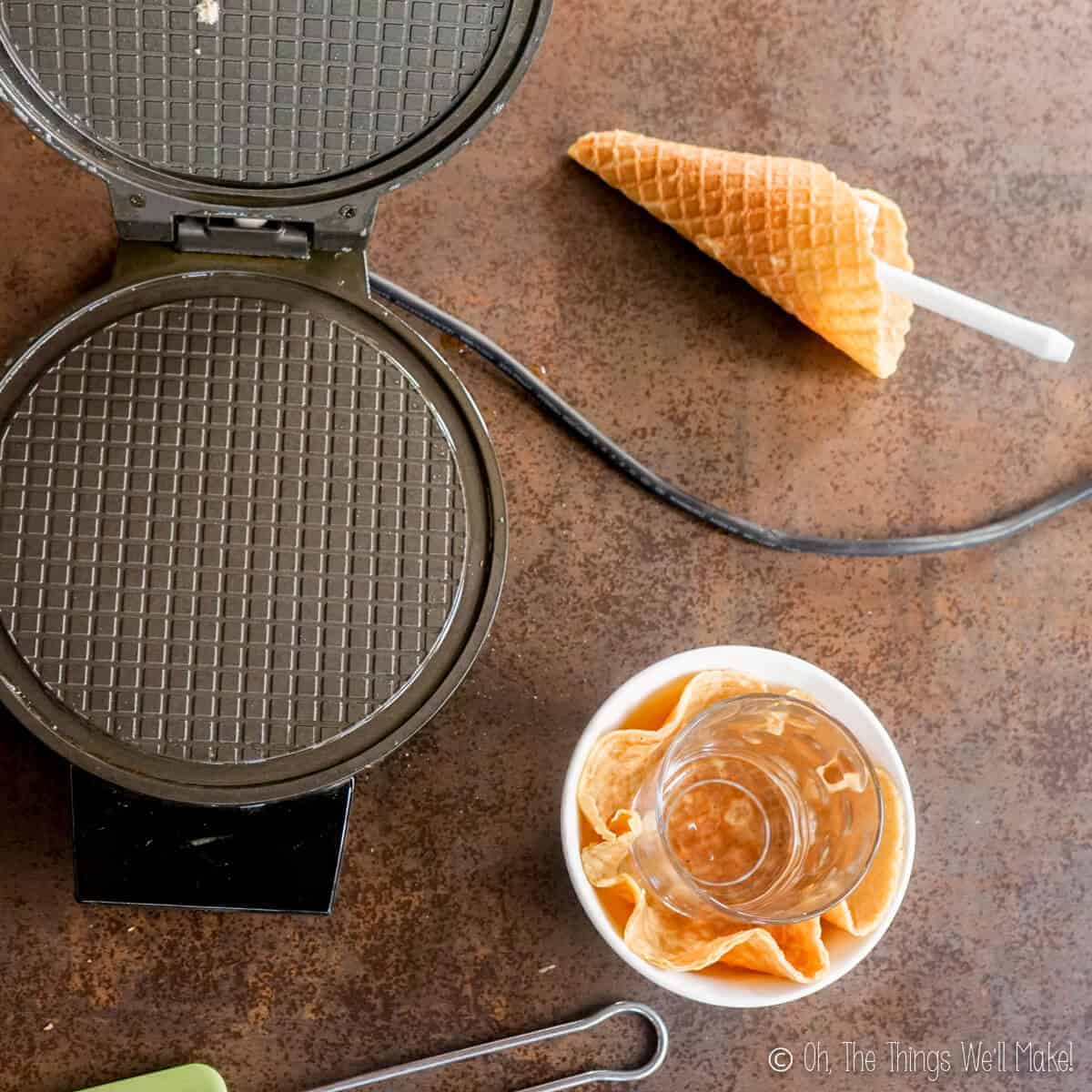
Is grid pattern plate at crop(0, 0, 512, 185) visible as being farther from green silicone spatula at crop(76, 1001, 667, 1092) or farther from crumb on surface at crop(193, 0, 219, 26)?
green silicone spatula at crop(76, 1001, 667, 1092)

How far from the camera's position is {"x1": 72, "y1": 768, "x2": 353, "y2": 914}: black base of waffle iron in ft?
2.97

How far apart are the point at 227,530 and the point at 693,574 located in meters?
0.44

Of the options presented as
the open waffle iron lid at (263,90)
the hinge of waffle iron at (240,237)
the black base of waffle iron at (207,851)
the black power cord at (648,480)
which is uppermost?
the open waffle iron lid at (263,90)

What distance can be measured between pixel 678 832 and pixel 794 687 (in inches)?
6.0

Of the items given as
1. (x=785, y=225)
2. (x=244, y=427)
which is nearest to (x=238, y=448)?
(x=244, y=427)

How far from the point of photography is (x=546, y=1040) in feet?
3.48

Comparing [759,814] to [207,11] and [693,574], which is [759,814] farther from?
[207,11]

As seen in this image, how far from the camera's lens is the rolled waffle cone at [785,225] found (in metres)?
1.04

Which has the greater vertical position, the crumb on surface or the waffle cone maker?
the crumb on surface

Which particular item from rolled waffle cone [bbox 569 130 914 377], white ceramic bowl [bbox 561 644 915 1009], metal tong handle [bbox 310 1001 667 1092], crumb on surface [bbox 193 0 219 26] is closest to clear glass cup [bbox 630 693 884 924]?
white ceramic bowl [bbox 561 644 915 1009]

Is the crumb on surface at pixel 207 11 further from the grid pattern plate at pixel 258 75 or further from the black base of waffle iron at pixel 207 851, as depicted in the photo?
the black base of waffle iron at pixel 207 851

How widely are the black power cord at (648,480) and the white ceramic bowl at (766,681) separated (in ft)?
0.57

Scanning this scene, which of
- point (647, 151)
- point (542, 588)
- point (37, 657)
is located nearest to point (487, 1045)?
point (542, 588)
